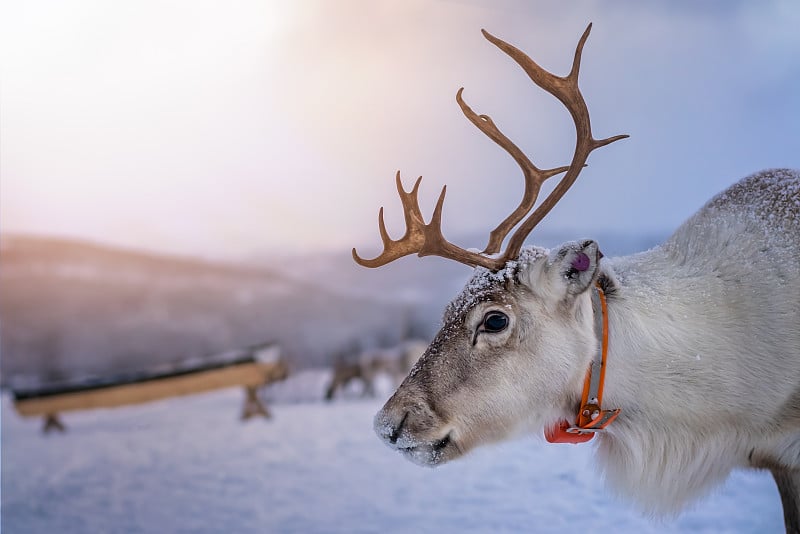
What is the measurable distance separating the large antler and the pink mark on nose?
18 cm

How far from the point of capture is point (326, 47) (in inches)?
149

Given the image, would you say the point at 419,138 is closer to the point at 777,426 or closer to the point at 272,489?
the point at 272,489

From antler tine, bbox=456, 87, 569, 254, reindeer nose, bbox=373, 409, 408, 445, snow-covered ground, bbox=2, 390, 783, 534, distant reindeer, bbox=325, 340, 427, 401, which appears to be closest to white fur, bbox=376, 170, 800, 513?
reindeer nose, bbox=373, 409, 408, 445

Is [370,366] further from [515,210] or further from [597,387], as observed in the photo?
[597,387]

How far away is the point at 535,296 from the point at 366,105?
2491 mm

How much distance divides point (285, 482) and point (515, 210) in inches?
86.4

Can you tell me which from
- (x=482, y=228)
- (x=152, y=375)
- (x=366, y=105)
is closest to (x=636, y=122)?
(x=482, y=228)

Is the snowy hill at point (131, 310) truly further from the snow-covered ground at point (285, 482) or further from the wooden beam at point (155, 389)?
the snow-covered ground at point (285, 482)

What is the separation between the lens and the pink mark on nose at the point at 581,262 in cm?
148

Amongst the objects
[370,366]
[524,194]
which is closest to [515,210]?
[524,194]

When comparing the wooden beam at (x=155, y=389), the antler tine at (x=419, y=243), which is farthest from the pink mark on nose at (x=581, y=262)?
the wooden beam at (x=155, y=389)

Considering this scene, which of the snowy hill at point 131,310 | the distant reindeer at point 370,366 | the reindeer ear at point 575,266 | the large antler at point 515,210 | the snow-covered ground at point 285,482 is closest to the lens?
the reindeer ear at point 575,266

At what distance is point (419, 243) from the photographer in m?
1.71

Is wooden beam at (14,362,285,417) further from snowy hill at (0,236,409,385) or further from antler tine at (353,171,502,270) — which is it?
antler tine at (353,171,502,270)
